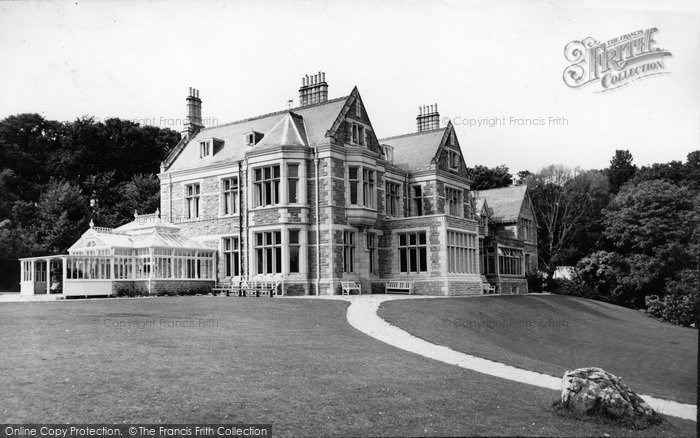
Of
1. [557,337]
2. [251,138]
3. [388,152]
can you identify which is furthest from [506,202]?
[251,138]

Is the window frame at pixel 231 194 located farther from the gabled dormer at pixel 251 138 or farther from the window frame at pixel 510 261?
the window frame at pixel 510 261

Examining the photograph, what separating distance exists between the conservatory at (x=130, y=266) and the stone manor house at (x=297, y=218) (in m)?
0.07

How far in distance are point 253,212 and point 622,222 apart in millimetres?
30198

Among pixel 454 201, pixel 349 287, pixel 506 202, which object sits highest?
pixel 506 202

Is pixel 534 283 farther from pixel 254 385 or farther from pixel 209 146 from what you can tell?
pixel 254 385

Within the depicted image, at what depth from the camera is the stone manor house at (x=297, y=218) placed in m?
30.2

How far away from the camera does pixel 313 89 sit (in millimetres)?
35750

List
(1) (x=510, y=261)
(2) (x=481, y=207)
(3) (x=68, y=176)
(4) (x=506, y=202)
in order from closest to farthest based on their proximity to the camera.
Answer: (1) (x=510, y=261) < (2) (x=481, y=207) < (3) (x=68, y=176) < (4) (x=506, y=202)

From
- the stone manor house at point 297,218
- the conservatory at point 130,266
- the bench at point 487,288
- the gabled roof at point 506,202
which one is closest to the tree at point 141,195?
the stone manor house at point 297,218

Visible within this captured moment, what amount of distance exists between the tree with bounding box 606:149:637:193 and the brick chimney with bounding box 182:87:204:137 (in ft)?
167

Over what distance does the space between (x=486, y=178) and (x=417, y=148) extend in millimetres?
33825

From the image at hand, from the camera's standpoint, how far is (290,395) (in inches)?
403

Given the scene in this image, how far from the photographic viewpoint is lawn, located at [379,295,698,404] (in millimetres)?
18078

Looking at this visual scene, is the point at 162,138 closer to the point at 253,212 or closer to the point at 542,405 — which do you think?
the point at 253,212
